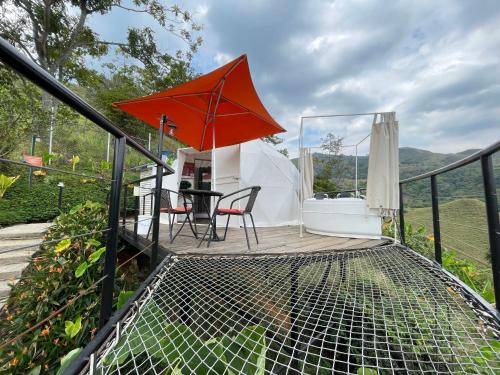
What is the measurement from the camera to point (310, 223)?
4.02 m

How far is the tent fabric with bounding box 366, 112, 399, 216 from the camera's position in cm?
302

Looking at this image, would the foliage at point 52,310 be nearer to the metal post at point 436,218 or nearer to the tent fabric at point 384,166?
the metal post at point 436,218

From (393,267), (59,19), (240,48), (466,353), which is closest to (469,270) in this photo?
(393,267)

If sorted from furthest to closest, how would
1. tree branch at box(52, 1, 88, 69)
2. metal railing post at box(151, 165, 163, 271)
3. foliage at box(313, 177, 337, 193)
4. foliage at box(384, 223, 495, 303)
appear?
1. foliage at box(313, 177, 337, 193)
2. tree branch at box(52, 1, 88, 69)
3. foliage at box(384, 223, 495, 303)
4. metal railing post at box(151, 165, 163, 271)

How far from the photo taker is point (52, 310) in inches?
77.4

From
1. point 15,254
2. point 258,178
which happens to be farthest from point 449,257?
point 15,254

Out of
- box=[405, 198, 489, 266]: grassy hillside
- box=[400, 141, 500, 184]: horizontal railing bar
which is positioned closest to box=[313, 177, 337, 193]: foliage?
box=[405, 198, 489, 266]: grassy hillside

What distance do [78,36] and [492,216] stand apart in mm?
12246

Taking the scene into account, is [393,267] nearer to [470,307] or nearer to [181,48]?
[470,307]

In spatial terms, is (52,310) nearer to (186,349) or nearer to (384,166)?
(186,349)

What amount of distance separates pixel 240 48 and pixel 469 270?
27.8 ft

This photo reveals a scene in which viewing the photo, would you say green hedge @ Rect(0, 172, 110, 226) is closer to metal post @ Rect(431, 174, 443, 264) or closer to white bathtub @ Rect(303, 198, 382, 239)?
white bathtub @ Rect(303, 198, 382, 239)

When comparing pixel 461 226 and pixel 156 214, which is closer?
pixel 156 214

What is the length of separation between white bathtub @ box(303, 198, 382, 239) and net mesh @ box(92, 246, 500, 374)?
723mm
